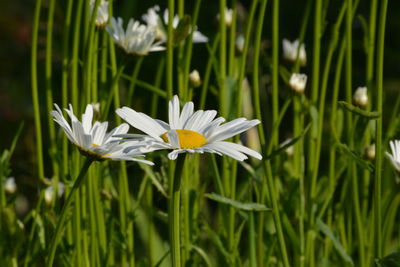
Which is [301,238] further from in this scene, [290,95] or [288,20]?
[288,20]

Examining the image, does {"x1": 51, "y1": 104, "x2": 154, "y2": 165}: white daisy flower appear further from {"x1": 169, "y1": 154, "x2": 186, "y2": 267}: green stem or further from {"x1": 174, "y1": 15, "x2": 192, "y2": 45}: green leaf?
{"x1": 174, "y1": 15, "x2": 192, "y2": 45}: green leaf

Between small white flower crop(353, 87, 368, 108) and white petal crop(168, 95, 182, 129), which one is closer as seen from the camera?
white petal crop(168, 95, 182, 129)

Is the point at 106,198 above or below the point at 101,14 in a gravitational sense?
below

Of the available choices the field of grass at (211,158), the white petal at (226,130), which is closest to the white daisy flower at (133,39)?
the field of grass at (211,158)

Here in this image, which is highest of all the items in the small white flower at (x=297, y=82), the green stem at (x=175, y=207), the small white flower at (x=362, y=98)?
the small white flower at (x=297, y=82)

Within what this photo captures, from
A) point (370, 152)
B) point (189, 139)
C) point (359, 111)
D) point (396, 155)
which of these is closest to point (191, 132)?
point (189, 139)

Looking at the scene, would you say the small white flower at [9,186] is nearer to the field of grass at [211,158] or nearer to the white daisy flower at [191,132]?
the field of grass at [211,158]

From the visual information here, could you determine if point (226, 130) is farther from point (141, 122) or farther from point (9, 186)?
point (9, 186)

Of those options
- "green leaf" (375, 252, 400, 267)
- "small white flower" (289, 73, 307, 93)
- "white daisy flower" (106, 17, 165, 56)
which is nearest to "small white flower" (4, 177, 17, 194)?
"white daisy flower" (106, 17, 165, 56)

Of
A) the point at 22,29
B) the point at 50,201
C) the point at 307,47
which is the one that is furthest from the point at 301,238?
the point at 22,29
